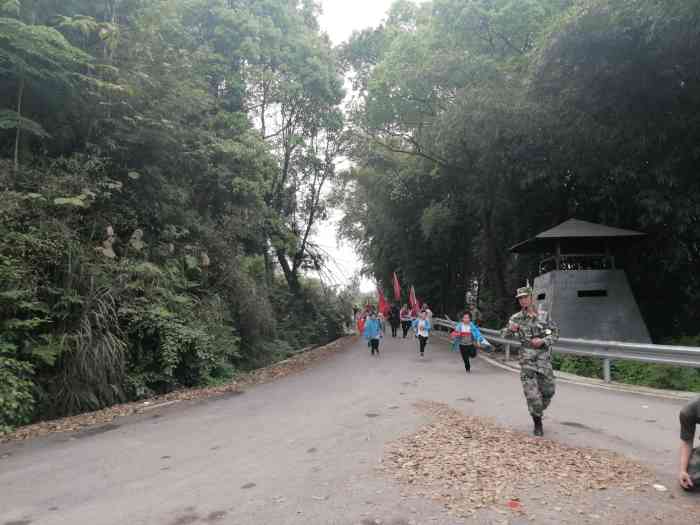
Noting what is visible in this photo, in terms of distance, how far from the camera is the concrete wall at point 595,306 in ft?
48.2

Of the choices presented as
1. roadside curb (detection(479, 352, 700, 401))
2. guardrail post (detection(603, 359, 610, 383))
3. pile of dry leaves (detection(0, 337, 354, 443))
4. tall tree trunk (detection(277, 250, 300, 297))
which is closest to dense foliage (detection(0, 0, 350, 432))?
pile of dry leaves (detection(0, 337, 354, 443))

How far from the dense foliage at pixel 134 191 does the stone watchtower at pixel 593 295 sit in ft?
30.2

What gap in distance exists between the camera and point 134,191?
13836 millimetres

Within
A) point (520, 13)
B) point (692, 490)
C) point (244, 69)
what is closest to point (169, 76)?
point (244, 69)

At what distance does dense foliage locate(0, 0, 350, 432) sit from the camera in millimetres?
9406

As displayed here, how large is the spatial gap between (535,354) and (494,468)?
2009 mm

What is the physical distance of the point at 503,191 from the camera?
1980 centimetres

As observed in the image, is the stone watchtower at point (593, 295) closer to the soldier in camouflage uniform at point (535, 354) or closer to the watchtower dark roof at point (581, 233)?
the watchtower dark roof at point (581, 233)

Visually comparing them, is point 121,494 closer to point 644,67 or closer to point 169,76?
point 169,76

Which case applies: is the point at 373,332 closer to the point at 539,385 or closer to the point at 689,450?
the point at 539,385

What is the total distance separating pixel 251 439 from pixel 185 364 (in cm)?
559

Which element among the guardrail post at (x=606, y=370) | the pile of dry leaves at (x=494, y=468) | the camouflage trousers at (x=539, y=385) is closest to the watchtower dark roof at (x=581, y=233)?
the guardrail post at (x=606, y=370)

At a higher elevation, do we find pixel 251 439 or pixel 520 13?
pixel 520 13

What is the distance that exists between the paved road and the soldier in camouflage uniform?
50 cm
